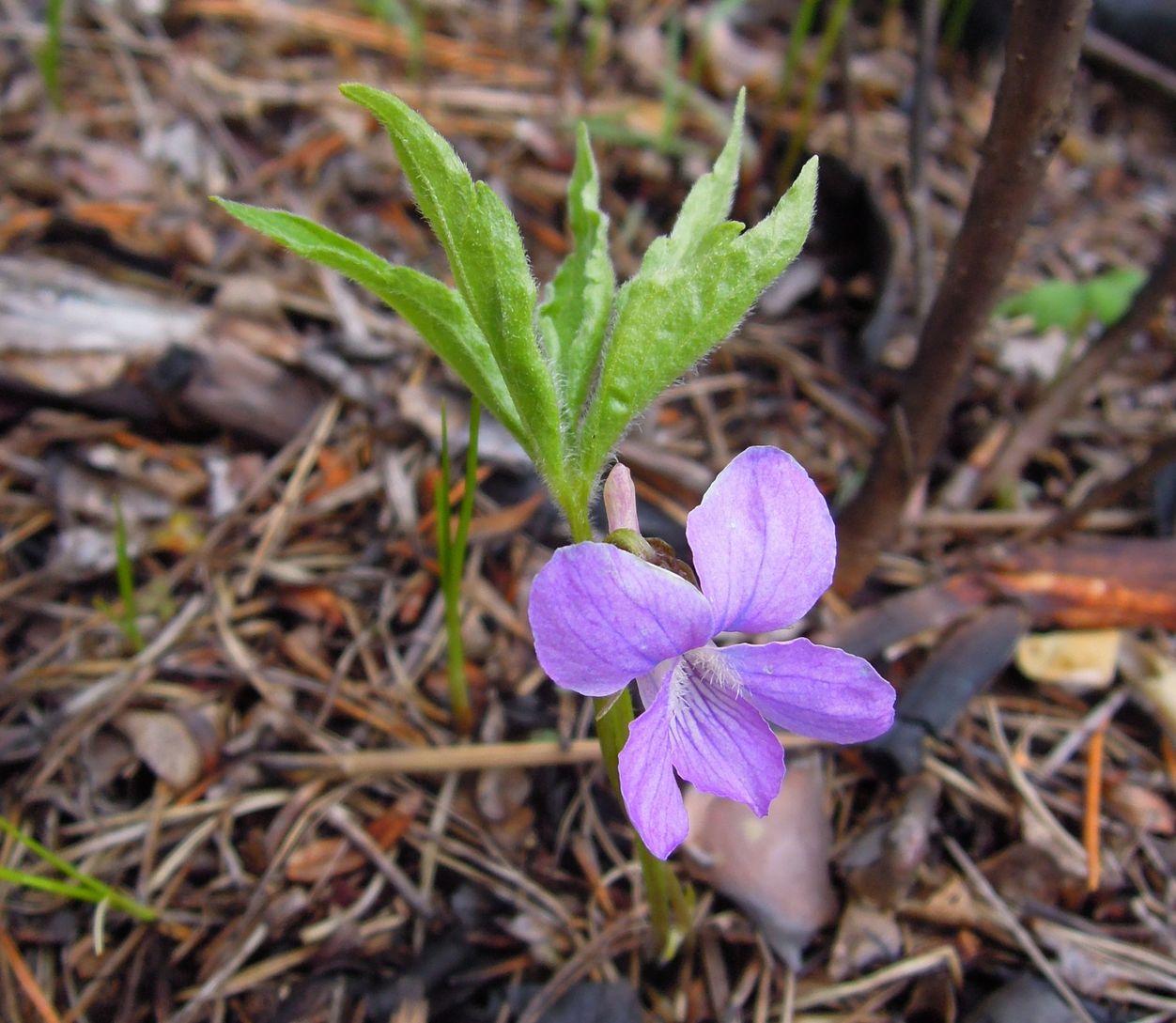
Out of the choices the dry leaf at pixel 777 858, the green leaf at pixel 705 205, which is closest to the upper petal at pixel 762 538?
the green leaf at pixel 705 205

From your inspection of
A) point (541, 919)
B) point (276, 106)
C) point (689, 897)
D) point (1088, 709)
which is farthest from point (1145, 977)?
point (276, 106)

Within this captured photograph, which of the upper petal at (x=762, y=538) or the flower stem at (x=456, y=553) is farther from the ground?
the upper petal at (x=762, y=538)

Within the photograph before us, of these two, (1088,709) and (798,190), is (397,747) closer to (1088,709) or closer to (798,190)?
(798,190)

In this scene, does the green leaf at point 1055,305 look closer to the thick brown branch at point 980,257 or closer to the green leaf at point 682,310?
the thick brown branch at point 980,257

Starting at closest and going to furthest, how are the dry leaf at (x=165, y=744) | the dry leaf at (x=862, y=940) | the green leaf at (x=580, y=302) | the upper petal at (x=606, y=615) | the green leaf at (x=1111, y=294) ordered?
1. the upper petal at (x=606, y=615)
2. the green leaf at (x=580, y=302)
3. the dry leaf at (x=862, y=940)
4. the dry leaf at (x=165, y=744)
5. the green leaf at (x=1111, y=294)

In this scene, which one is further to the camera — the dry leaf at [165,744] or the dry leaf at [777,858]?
the dry leaf at [165,744]

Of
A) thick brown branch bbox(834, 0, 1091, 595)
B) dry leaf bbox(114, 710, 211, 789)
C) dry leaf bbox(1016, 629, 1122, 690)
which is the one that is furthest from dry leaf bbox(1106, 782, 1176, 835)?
dry leaf bbox(114, 710, 211, 789)
